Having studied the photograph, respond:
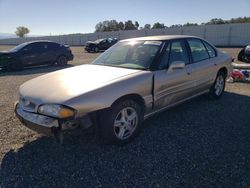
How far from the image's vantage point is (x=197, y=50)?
5211mm

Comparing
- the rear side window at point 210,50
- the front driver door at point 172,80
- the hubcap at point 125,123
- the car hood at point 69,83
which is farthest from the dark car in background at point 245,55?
the hubcap at point 125,123

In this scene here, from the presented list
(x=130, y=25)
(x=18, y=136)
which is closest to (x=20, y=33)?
(x=130, y=25)

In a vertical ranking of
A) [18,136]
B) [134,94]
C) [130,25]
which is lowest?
[18,136]

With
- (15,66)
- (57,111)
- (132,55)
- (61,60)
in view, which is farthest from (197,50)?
(61,60)

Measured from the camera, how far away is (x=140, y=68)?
4039 millimetres

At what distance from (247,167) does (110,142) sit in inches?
71.5

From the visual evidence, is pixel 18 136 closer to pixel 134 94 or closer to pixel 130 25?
pixel 134 94

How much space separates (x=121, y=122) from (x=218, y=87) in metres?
3.38

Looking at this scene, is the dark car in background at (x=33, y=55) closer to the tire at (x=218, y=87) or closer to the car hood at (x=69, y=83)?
the car hood at (x=69, y=83)

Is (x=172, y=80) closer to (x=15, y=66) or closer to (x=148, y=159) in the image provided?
(x=148, y=159)

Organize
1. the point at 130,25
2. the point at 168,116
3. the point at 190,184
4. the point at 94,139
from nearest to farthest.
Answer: the point at 190,184 < the point at 94,139 < the point at 168,116 < the point at 130,25

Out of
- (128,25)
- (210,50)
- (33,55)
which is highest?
(128,25)

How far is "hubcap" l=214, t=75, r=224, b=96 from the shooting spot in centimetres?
592

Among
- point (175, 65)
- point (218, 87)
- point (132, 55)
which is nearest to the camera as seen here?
point (175, 65)
